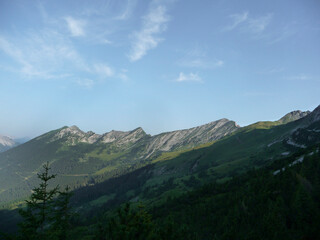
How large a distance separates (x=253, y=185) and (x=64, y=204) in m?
122

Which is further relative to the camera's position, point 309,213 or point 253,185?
point 253,185

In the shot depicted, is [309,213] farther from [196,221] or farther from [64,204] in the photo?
[64,204]

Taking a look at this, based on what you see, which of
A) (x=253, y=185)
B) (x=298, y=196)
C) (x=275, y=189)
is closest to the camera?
(x=298, y=196)

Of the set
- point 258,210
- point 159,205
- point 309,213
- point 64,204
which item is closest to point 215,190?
point 159,205

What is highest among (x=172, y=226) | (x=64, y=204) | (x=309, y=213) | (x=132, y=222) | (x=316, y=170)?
(x=64, y=204)

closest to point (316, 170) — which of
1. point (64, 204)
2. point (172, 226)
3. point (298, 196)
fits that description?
point (298, 196)

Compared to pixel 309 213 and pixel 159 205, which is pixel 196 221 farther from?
pixel 309 213

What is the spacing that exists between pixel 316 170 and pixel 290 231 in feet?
158

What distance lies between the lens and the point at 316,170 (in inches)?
4146

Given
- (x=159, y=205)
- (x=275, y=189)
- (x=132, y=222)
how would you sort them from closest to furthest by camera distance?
(x=132, y=222) < (x=275, y=189) < (x=159, y=205)

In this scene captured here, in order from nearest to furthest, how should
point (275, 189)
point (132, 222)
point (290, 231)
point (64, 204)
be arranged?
1. point (132, 222)
2. point (64, 204)
3. point (290, 231)
4. point (275, 189)

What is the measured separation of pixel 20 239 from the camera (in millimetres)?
27734

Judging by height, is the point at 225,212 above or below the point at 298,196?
below

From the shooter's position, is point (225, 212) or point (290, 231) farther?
point (225, 212)
